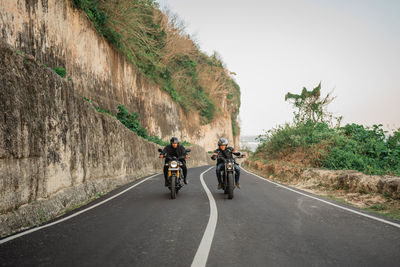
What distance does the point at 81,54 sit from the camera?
55.7 feet

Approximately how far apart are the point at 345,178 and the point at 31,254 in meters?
9.91

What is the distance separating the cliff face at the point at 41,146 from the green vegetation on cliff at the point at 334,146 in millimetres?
11259

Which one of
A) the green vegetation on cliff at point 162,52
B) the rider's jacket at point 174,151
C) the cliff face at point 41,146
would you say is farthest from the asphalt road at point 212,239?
the green vegetation on cliff at point 162,52

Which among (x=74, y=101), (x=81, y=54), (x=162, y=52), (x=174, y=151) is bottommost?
(x=174, y=151)

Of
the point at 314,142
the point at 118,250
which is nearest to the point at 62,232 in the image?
the point at 118,250

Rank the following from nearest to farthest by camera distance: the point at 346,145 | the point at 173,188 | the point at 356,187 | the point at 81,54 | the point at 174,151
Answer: the point at 173,188
the point at 356,187
the point at 174,151
the point at 346,145
the point at 81,54

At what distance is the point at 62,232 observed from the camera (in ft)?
15.3

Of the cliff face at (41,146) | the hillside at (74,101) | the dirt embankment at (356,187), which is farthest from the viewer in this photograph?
the dirt embankment at (356,187)

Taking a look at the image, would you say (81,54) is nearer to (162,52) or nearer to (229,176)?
(162,52)

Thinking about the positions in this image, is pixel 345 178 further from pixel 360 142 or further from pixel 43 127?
pixel 43 127

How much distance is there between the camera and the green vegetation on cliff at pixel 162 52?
760 inches

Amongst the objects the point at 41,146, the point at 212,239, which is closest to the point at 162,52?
the point at 41,146

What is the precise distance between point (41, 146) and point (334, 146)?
1505 cm

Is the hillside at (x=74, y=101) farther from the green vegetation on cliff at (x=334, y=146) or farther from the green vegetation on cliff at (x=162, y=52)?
the green vegetation on cliff at (x=334, y=146)
